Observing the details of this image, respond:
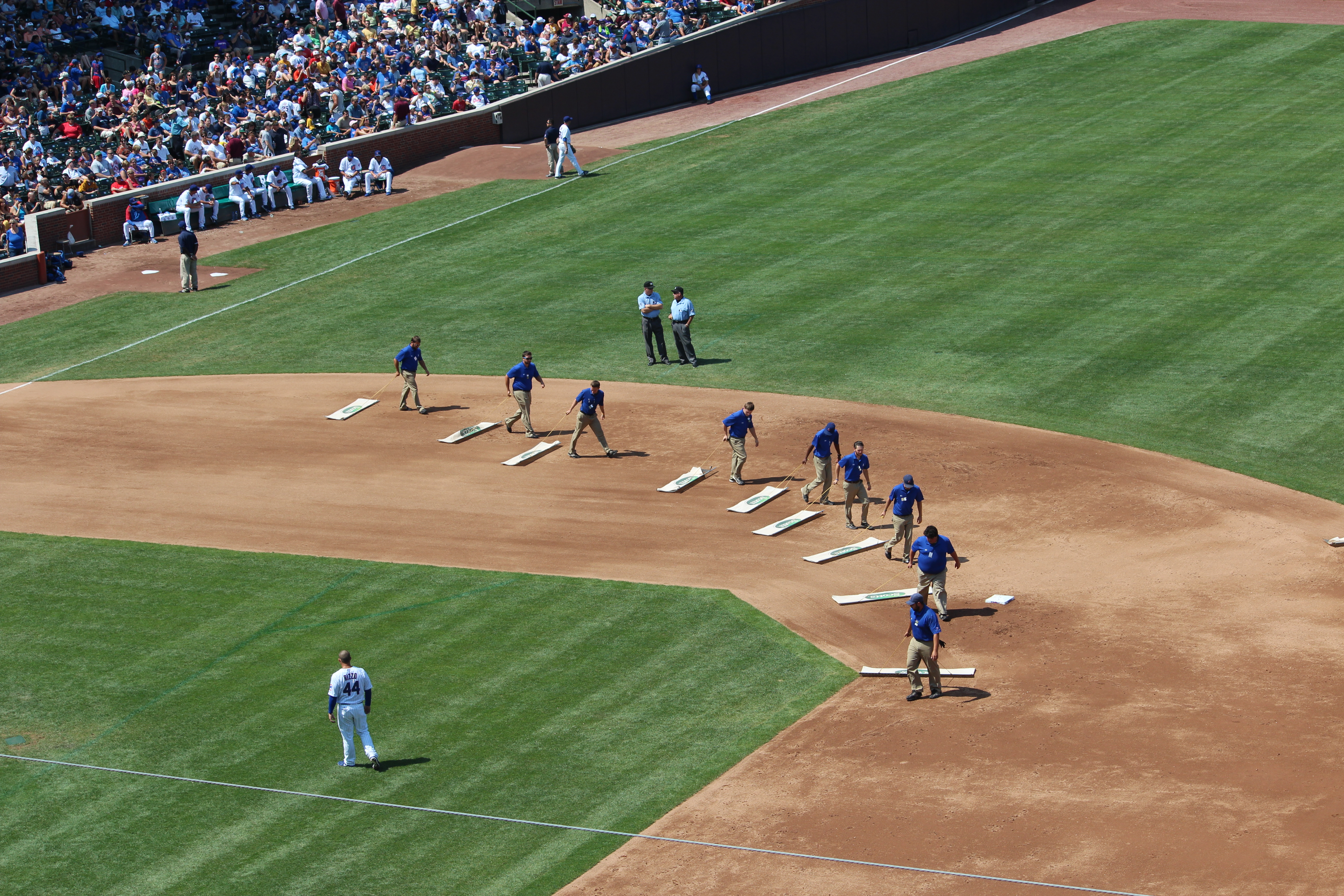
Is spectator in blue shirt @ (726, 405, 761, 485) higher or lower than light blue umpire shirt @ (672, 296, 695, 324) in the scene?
lower

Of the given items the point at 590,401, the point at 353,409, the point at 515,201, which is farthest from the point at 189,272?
the point at 590,401

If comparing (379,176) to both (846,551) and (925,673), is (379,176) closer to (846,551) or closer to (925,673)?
(846,551)

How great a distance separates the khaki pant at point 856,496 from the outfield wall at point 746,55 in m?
30.4

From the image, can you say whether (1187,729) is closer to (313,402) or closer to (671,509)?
(671,509)

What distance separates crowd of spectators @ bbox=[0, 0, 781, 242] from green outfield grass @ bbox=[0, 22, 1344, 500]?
510 cm

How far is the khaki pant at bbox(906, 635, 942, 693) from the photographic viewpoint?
1936 cm

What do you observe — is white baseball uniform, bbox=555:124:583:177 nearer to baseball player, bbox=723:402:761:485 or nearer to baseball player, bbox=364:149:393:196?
baseball player, bbox=364:149:393:196

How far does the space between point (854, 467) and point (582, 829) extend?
930 centimetres

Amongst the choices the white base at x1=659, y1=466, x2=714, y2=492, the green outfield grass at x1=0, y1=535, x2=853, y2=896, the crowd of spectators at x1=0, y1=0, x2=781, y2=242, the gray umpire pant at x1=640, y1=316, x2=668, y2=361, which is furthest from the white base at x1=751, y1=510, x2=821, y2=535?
the crowd of spectators at x1=0, y1=0, x2=781, y2=242

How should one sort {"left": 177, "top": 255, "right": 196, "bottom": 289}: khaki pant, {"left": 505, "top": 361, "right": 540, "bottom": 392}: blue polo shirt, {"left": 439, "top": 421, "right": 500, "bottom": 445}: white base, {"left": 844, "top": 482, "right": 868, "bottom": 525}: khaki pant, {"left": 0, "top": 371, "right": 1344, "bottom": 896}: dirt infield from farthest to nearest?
{"left": 177, "top": 255, "right": 196, "bottom": 289}: khaki pant, {"left": 439, "top": 421, "right": 500, "bottom": 445}: white base, {"left": 505, "top": 361, "right": 540, "bottom": 392}: blue polo shirt, {"left": 844, "top": 482, "right": 868, "bottom": 525}: khaki pant, {"left": 0, "top": 371, "right": 1344, "bottom": 896}: dirt infield

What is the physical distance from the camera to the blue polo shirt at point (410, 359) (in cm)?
3117

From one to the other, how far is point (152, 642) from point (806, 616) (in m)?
9.93

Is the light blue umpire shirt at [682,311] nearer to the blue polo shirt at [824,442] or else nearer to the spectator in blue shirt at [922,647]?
the blue polo shirt at [824,442]

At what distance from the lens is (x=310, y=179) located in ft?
159
